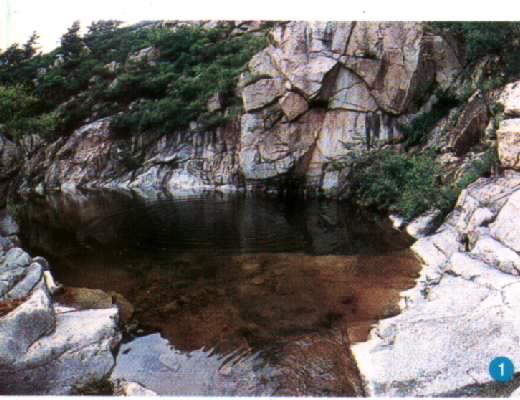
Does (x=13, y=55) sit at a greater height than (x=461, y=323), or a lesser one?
greater

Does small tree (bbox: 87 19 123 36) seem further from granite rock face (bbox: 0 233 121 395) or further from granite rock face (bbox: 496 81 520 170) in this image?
granite rock face (bbox: 496 81 520 170)

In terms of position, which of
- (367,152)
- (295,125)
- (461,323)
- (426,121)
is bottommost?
(461,323)

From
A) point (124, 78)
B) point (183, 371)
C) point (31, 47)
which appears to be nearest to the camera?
point (183, 371)

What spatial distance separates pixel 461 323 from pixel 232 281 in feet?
12.4

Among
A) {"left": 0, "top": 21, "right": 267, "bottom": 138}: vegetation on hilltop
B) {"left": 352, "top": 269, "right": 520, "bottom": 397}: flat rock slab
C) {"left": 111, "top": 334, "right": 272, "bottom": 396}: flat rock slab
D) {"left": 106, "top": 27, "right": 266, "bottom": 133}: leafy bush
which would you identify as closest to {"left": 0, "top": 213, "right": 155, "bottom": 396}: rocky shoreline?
{"left": 111, "top": 334, "right": 272, "bottom": 396}: flat rock slab

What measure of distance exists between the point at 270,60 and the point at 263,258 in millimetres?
8813

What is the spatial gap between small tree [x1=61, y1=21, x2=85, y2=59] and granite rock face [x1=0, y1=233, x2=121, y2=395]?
364 centimetres

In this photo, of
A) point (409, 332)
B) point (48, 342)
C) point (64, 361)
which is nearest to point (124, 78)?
point (48, 342)

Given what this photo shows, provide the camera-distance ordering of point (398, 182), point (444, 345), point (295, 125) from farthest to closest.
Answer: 1. point (295, 125)
2. point (398, 182)
3. point (444, 345)

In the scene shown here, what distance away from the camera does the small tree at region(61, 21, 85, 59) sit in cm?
747

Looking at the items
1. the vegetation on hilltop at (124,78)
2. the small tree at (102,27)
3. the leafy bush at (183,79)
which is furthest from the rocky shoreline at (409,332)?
the leafy bush at (183,79)

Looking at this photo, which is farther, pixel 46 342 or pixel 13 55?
pixel 13 55

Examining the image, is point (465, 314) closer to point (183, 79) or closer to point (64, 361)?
point (64, 361)

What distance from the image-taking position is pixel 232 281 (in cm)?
841
